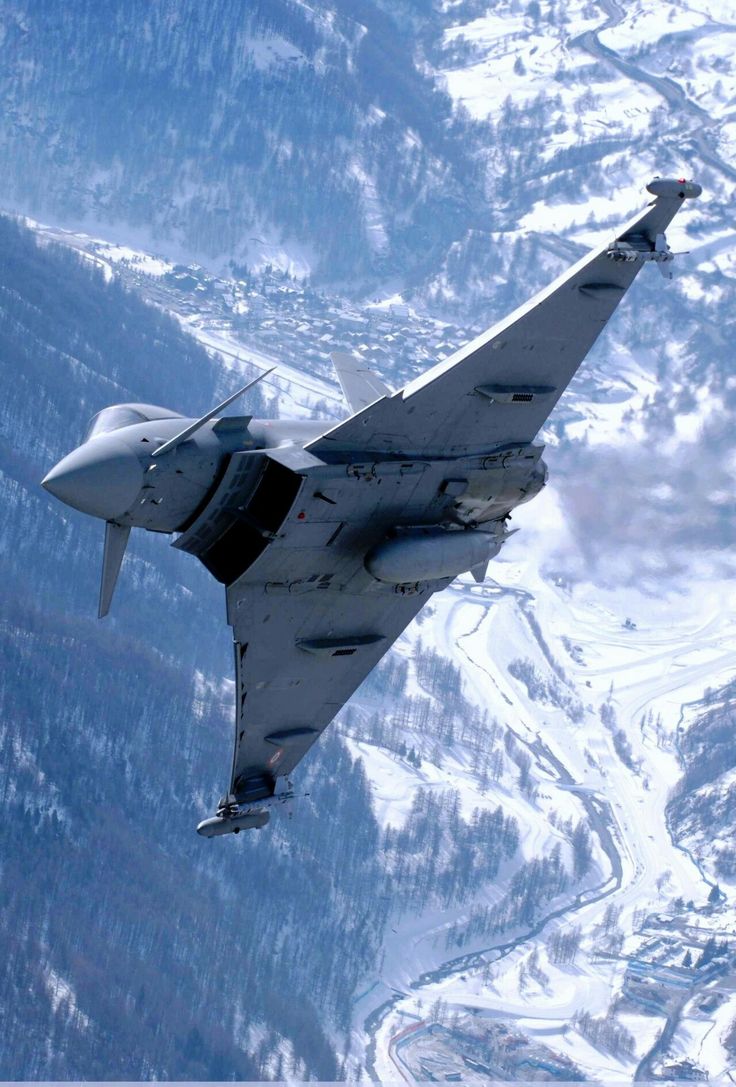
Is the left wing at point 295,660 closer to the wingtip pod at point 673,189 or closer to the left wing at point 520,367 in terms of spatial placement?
the left wing at point 520,367

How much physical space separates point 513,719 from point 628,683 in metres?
13.2

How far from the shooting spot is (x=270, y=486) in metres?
34.8

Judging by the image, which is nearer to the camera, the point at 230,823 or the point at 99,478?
the point at 99,478

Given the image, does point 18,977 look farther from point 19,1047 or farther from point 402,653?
point 402,653

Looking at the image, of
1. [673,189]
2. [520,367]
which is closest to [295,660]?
[520,367]

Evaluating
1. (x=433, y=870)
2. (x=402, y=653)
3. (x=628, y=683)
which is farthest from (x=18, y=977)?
(x=628, y=683)

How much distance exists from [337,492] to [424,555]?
8.70 ft

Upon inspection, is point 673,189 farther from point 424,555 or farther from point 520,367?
point 424,555

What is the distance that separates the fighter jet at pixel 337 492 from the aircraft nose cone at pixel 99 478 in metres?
0.04

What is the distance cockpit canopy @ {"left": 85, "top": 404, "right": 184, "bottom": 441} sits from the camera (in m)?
33.6

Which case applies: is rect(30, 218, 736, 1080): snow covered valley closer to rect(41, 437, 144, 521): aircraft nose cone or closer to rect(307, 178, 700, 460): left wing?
rect(307, 178, 700, 460): left wing

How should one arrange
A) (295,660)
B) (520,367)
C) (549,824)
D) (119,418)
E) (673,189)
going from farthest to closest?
(549,824) < (295,660) < (520,367) < (673,189) < (119,418)

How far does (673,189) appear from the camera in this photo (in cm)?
3731

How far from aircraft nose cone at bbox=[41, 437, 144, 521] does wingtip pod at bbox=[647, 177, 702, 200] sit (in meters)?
Result: 12.4
